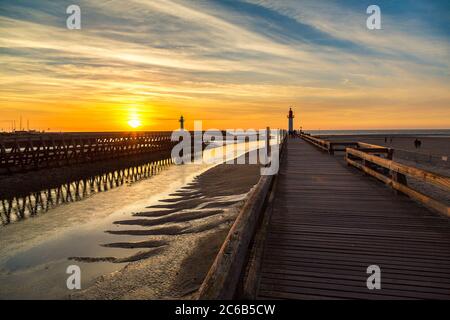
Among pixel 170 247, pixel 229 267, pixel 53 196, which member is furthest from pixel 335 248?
pixel 53 196

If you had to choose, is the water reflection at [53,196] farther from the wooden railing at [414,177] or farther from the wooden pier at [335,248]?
the wooden railing at [414,177]

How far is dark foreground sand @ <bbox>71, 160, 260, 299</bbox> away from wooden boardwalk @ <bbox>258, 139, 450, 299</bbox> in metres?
1.51

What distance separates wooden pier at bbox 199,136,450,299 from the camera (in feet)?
10.9

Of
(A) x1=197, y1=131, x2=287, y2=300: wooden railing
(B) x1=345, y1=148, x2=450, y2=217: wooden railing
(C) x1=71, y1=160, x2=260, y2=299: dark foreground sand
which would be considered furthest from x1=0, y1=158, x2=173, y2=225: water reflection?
(B) x1=345, y1=148, x2=450, y2=217: wooden railing

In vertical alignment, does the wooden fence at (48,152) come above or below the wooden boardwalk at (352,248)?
above

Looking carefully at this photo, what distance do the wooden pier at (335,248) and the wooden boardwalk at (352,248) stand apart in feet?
0.04

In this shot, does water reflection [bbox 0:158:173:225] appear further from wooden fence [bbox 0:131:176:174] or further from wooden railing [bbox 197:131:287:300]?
wooden railing [bbox 197:131:287:300]

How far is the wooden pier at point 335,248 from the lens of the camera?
3318mm

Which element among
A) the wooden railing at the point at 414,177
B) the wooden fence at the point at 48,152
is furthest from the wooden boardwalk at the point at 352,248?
the wooden fence at the point at 48,152
